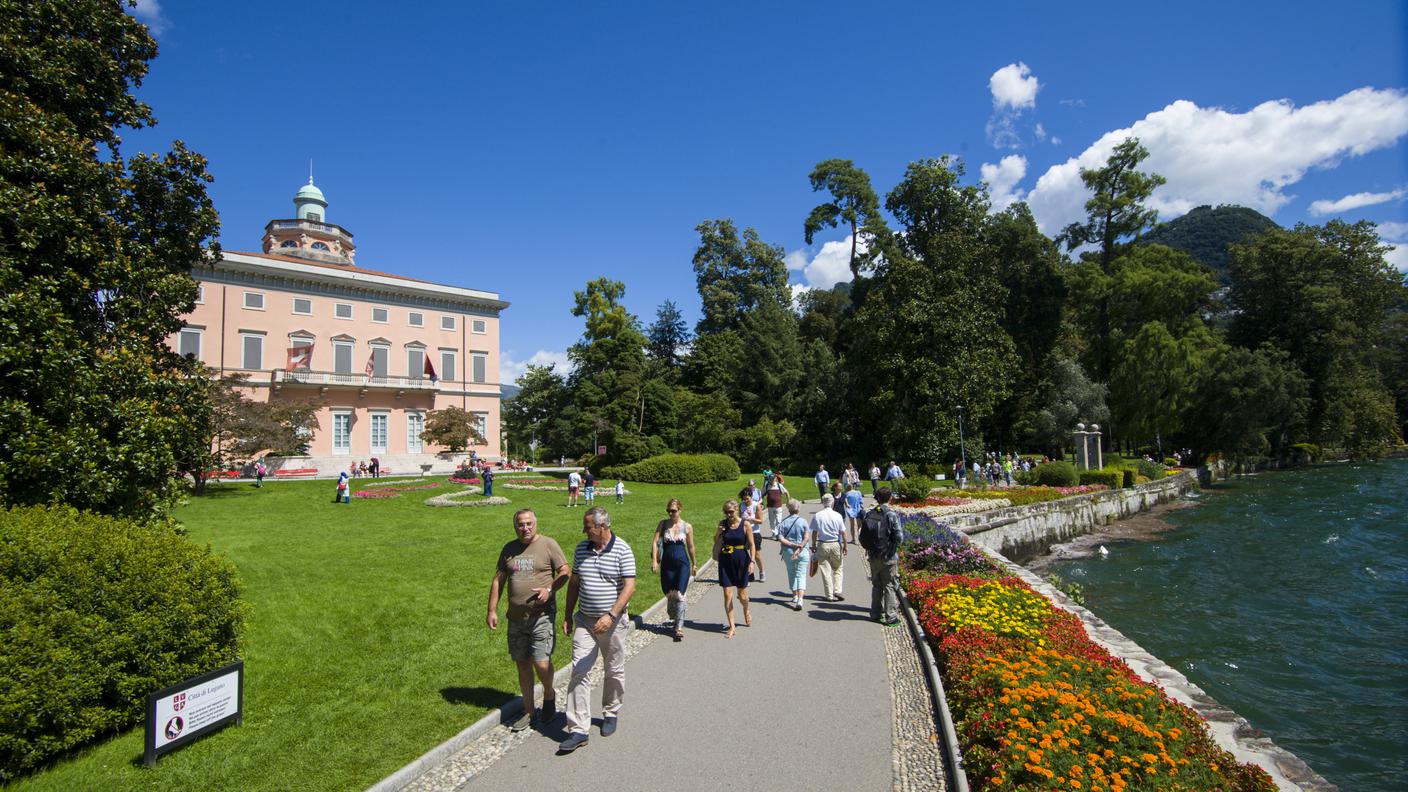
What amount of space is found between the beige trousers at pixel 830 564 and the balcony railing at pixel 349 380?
4026cm

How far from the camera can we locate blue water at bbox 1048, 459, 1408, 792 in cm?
857

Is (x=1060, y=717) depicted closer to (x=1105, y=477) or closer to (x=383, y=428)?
(x=1105, y=477)

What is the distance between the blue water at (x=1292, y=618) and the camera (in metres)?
8.57

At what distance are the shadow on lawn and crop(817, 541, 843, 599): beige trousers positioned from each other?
504 centimetres

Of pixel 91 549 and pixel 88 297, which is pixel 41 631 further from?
pixel 88 297

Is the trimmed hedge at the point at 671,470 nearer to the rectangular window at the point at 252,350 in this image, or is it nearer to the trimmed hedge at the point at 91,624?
the rectangular window at the point at 252,350

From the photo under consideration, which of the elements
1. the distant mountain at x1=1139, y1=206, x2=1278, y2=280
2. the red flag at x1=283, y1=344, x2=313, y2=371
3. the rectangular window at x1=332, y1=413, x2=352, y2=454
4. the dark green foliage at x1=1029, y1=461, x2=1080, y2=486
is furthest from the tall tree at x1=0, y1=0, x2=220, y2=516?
the distant mountain at x1=1139, y1=206, x2=1278, y2=280

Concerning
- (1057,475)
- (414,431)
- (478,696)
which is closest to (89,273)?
(478,696)

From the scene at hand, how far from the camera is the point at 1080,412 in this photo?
42031 mm

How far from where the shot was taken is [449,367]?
47.4 m

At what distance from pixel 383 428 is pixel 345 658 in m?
40.7

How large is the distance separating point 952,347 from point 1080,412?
1385 centimetres

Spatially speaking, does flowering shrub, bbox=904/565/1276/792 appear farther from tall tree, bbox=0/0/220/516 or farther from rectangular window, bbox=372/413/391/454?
rectangular window, bbox=372/413/391/454

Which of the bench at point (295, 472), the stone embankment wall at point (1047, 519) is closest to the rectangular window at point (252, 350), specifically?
the bench at point (295, 472)
